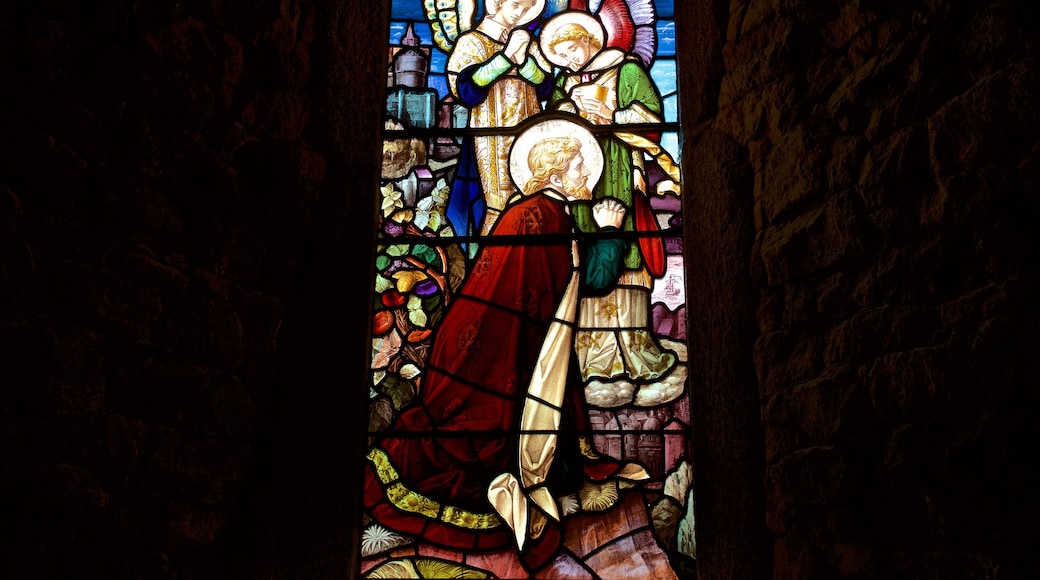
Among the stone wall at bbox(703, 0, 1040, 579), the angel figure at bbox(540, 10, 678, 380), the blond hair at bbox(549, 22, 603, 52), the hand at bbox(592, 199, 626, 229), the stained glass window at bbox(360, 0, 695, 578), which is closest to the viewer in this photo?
the stone wall at bbox(703, 0, 1040, 579)

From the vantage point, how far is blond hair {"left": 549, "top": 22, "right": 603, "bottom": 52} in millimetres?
3506

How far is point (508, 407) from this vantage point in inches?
120

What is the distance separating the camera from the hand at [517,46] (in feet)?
11.5

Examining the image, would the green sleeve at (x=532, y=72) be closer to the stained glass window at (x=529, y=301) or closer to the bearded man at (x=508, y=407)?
the stained glass window at (x=529, y=301)

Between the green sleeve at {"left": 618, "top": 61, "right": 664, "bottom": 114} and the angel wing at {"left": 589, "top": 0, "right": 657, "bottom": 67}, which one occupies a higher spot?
the angel wing at {"left": 589, "top": 0, "right": 657, "bottom": 67}

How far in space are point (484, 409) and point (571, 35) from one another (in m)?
1.37

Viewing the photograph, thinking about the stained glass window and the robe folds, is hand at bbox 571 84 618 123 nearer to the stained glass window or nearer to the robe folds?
the stained glass window

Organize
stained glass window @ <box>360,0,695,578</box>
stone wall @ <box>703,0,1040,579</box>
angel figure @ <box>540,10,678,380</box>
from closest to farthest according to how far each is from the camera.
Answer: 1. stone wall @ <box>703,0,1040,579</box>
2. stained glass window @ <box>360,0,695,578</box>
3. angel figure @ <box>540,10,678,380</box>

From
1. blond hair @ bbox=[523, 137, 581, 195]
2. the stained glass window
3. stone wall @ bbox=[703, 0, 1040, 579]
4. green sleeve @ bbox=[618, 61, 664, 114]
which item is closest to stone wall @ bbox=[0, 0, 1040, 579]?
stone wall @ bbox=[703, 0, 1040, 579]

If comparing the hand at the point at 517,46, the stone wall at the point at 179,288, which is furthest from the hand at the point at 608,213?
the stone wall at the point at 179,288

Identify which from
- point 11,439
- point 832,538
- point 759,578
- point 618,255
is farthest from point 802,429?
point 11,439

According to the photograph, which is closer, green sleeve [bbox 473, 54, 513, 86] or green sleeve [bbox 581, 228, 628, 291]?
green sleeve [bbox 581, 228, 628, 291]

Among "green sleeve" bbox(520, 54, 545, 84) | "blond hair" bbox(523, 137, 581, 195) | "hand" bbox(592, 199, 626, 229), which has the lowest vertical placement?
"hand" bbox(592, 199, 626, 229)

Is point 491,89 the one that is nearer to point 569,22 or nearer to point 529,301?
point 569,22
